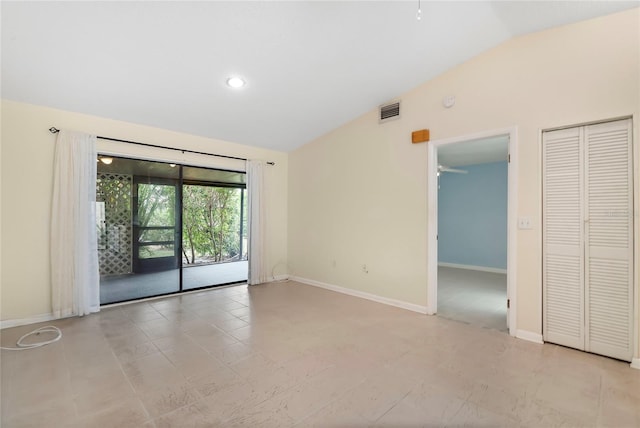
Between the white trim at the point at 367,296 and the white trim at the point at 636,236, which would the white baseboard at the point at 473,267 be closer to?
the white trim at the point at 367,296

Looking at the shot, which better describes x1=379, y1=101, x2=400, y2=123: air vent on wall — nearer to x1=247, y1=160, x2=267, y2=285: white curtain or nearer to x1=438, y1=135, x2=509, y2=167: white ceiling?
x1=438, y1=135, x2=509, y2=167: white ceiling

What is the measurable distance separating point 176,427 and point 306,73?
126 inches

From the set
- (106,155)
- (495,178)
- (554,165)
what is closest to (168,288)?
(106,155)

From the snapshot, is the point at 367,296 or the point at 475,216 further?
the point at 475,216

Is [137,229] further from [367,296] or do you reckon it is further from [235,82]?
[367,296]

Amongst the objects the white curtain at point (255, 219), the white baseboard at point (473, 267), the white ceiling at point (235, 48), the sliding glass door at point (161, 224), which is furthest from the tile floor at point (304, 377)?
the white baseboard at point (473, 267)

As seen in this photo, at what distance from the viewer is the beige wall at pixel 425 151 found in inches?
95.5

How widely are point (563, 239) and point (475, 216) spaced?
13.4ft

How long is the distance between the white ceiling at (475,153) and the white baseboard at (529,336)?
8.56 feet

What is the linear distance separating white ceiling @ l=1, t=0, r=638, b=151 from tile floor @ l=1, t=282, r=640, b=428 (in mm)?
2539

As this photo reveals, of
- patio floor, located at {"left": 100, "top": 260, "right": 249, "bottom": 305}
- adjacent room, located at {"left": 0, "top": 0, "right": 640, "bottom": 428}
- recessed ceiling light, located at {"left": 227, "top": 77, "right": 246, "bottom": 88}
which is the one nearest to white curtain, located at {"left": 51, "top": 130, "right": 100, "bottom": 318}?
→ adjacent room, located at {"left": 0, "top": 0, "right": 640, "bottom": 428}

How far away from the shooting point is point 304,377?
2.10 meters

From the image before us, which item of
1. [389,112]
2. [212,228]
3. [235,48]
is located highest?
[235,48]

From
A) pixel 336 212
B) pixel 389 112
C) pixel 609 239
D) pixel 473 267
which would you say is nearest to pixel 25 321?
pixel 336 212
